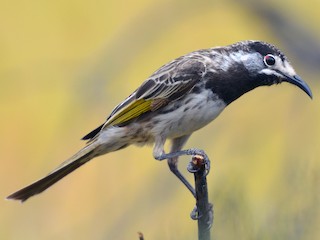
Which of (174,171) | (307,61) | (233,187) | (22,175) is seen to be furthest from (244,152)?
(22,175)

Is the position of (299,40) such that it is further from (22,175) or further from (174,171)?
(22,175)

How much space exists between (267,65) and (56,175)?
1478 millimetres

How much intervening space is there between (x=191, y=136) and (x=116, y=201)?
682 mm

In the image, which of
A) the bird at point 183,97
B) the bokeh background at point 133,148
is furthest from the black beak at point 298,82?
the bokeh background at point 133,148

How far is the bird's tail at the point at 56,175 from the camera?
5266mm

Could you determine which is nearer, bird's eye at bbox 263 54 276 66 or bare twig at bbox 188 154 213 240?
bare twig at bbox 188 154 213 240

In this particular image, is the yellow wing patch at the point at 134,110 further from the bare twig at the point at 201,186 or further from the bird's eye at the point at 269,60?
the bare twig at the point at 201,186

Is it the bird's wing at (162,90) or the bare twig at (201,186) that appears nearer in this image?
the bare twig at (201,186)

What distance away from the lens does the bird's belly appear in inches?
205

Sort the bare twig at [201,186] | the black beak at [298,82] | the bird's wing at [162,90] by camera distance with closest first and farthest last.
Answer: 1. the bare twig at [201,186]
2. the black beak at [298,82]
3. the bird's wing at [162,90]

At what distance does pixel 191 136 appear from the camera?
5.92 m

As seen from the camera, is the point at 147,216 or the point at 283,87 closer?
the point at 147,216

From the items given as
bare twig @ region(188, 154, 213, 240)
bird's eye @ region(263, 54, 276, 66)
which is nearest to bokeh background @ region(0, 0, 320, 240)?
bare twig @ region(188, 154, 213, 240)

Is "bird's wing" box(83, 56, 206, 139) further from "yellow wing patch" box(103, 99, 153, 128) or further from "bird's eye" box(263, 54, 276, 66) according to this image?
"bird's eye" box(263, 54, 276, 66)
